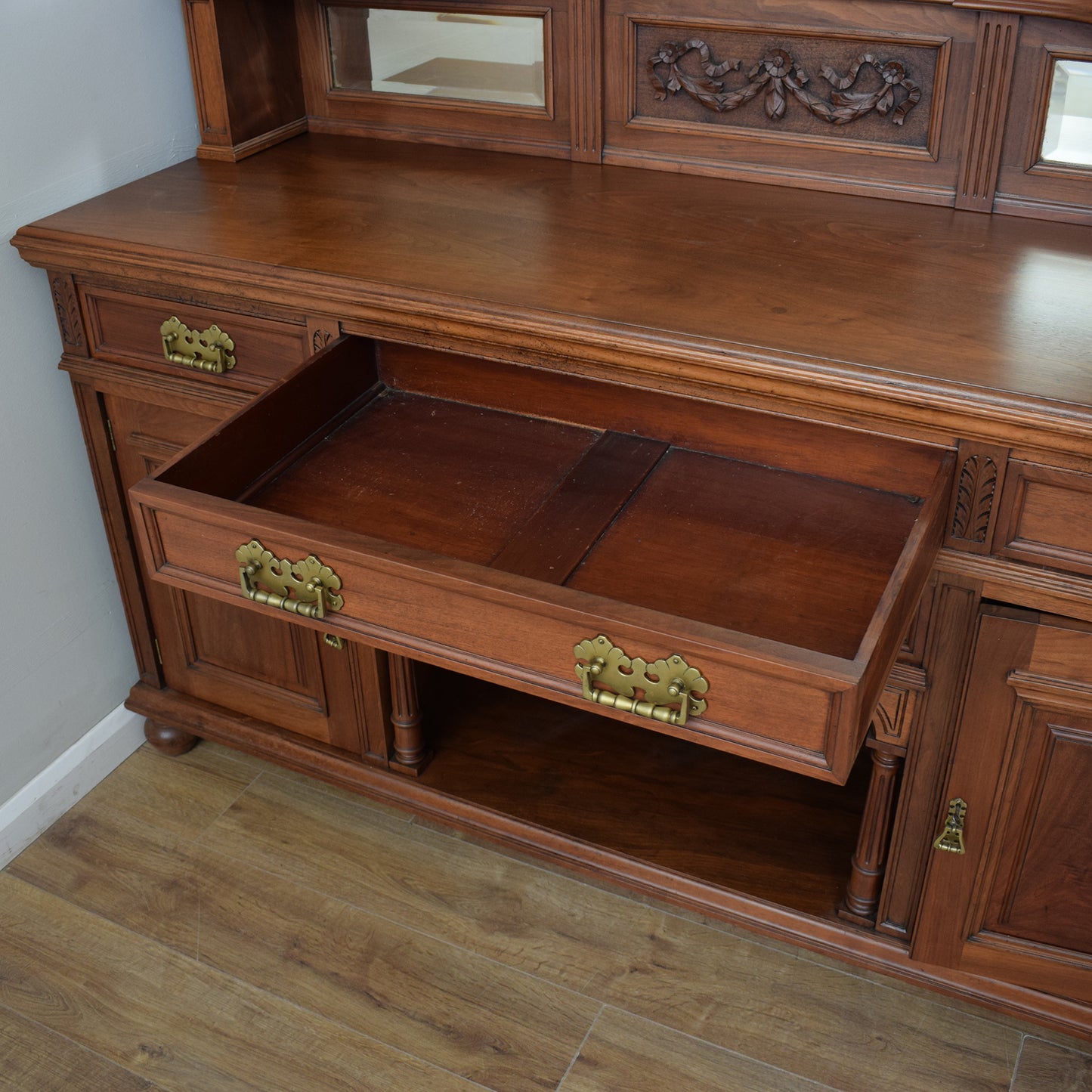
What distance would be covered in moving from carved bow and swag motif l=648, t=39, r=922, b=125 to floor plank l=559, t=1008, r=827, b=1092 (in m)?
1.25

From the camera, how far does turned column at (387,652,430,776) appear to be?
1788mm

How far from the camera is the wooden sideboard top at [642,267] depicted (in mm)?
1261

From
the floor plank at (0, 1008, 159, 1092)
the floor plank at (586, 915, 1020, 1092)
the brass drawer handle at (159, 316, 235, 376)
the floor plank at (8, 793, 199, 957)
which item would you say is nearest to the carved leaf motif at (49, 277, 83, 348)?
the brass drawer handle at (159, 316, 235, 376)

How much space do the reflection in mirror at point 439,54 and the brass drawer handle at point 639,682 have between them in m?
1.04

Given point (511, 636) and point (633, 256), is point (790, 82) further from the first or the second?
point (511, 636)

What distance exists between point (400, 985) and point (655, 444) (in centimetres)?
85

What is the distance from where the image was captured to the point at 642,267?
147 centimetres

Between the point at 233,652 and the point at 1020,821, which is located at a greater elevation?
the point at 1020,821

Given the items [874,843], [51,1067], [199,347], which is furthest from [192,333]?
[874,843]

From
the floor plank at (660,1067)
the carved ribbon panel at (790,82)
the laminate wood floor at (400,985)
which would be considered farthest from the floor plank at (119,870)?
the carved ribbon panel at (790,82)

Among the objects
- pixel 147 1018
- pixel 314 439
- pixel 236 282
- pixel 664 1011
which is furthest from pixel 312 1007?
pixel 236 282

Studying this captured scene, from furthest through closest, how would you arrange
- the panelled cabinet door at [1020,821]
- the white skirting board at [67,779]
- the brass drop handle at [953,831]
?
the white skirting board at [67,779] → the brass drop handle at [953,831] → the panelled cabinet door at [1020,821]

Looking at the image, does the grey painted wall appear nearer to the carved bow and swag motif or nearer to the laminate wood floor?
the laminate wood floor

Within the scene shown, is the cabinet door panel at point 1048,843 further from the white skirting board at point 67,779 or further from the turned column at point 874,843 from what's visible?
the white skirting board at point 67,779
